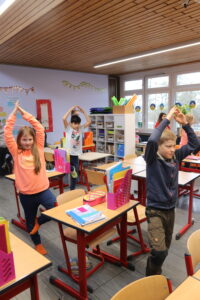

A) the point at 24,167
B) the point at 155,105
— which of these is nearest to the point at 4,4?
the point at 24,167

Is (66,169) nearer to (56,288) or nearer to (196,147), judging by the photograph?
(56,288)

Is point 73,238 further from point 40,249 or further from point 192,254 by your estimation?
point 192,254

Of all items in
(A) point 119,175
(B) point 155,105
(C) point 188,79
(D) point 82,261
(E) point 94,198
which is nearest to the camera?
(D) point 82,261

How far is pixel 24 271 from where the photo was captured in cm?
123

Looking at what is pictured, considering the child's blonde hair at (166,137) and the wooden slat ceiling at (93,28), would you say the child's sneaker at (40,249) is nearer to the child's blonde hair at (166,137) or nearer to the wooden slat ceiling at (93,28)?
the child's blonde hair at (166,137)

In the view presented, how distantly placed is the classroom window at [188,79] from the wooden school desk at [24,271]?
7301 mm

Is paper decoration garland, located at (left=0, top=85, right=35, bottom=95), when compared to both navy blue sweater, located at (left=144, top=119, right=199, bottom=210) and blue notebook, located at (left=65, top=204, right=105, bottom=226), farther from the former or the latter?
navy blue sweater, located at (left=144, top=119, right=199, bottom=210)

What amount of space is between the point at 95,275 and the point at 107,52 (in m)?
4.60

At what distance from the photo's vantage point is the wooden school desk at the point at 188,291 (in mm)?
1070

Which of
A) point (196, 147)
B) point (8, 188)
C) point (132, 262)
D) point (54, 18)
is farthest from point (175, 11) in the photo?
point (8, 188)

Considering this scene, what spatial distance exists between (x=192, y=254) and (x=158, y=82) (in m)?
7.57

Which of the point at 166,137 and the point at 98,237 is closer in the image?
the point at 166,137

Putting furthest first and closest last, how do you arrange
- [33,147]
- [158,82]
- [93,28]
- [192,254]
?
1. [158,82]
2. [93,28]
3. [33,147]
4. [192,254]

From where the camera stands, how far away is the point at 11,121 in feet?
7.77
